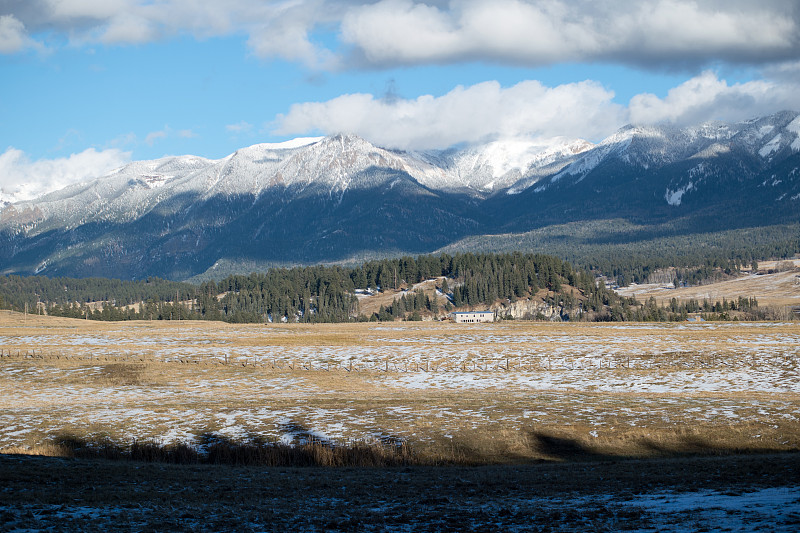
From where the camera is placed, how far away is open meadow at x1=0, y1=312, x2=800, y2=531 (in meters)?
19.8

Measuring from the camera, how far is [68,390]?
52.9m

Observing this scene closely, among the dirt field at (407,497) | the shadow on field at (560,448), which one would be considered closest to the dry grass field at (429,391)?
the shadow on field at (560,448)

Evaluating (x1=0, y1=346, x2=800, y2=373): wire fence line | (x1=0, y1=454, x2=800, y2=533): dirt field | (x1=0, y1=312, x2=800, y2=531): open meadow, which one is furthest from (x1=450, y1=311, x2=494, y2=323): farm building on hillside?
(x1=0, y1=454, x2=800, y2=533): dirt field

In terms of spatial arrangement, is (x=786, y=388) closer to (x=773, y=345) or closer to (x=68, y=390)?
(x=773, y=345)

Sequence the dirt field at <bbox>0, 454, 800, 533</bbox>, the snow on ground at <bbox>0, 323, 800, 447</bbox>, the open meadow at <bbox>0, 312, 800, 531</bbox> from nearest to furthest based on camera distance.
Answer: the dirt field at <bbox>0, 454, 800, 533</bbox> < the open meadow at <bbox>0, 312, 800, 531</bbox> < the snow on ground at <bbox>0, 323, 800, 447</bbox>

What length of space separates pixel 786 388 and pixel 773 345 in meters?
24.4

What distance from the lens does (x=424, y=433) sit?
1375 inches

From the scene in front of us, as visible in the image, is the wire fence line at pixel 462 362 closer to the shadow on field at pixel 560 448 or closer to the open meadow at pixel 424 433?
the open meadow at pixel 424 433

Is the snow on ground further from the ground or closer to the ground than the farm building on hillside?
closer to the ground

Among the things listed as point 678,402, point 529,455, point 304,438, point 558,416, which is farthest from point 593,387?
point 304,438

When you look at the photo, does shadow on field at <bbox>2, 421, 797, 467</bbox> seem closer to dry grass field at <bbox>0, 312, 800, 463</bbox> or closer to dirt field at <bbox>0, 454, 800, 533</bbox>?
dry grass field at <bbox>0, 312, 800, 463</bbox>

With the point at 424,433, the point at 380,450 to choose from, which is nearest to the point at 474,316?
the point at 424,433

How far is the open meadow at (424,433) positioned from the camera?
1978 cm

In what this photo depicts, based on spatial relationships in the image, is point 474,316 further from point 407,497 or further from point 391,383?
point 407,497
